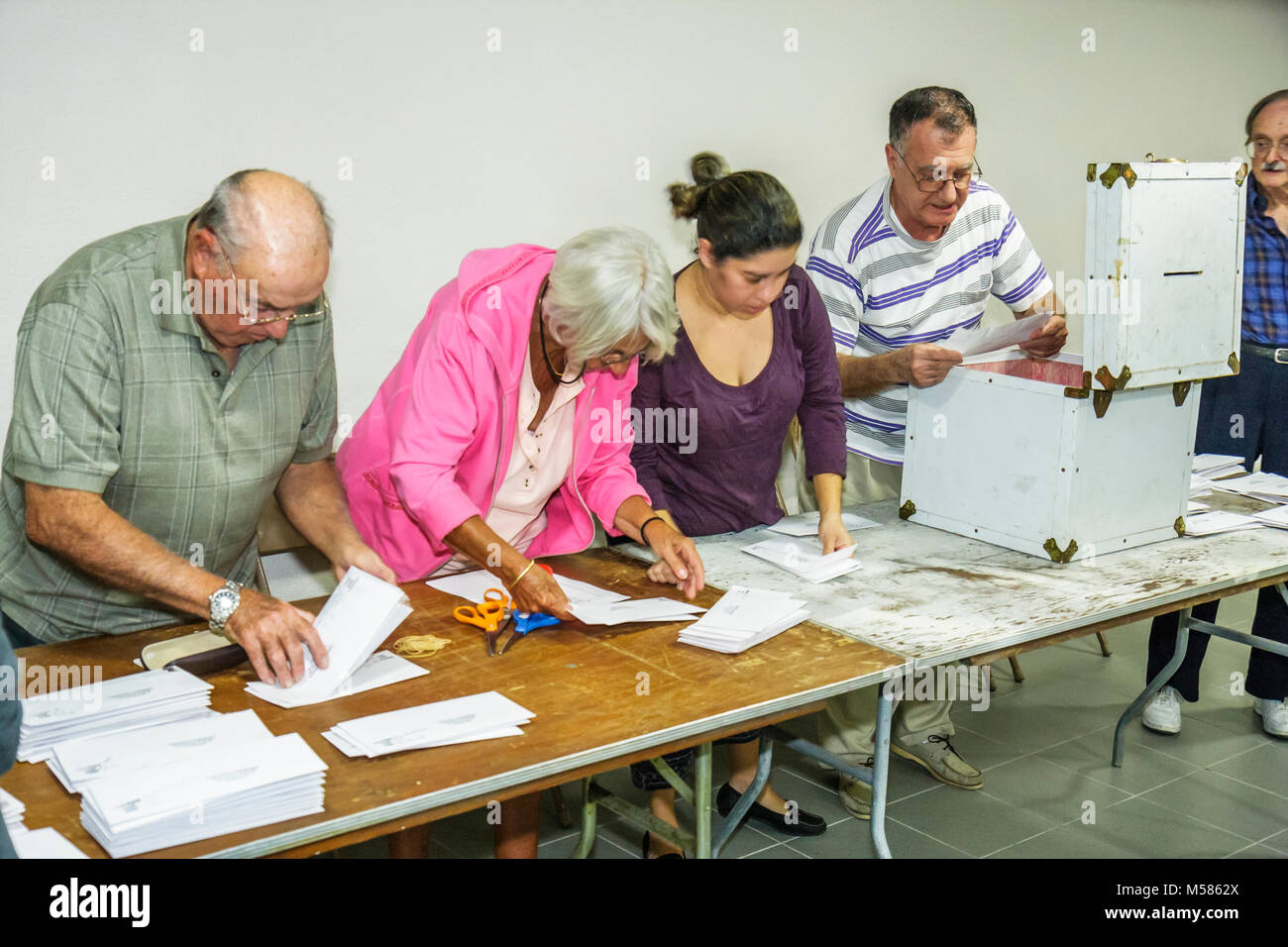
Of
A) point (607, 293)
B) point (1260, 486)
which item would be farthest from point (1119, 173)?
point (1260, 486)

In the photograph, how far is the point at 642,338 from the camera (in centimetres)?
237

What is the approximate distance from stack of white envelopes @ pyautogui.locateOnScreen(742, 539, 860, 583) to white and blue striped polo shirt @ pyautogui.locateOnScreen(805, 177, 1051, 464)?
0.62m

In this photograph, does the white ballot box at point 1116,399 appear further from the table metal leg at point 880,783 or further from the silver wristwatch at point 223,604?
the silver wristwatch at point 223,604

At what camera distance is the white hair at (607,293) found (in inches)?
90.4

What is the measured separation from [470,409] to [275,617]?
618 mm

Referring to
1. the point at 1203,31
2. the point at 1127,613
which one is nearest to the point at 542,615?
the point at 1127,613

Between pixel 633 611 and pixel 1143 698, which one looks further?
pixel 1143 698

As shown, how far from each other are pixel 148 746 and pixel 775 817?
191 cm

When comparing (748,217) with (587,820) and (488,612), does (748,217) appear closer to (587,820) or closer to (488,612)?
(488,612)

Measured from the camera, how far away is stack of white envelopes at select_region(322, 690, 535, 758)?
Answer: 180cm

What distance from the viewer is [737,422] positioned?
9.53ft

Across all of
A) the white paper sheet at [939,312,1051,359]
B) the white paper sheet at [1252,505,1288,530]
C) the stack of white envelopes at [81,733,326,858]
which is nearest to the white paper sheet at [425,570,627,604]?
the stack of white envelopes at [81,733,326,858]

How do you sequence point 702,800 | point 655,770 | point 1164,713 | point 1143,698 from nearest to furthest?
point 702,800
point 655,770
point 1143,698
point 1164,713
